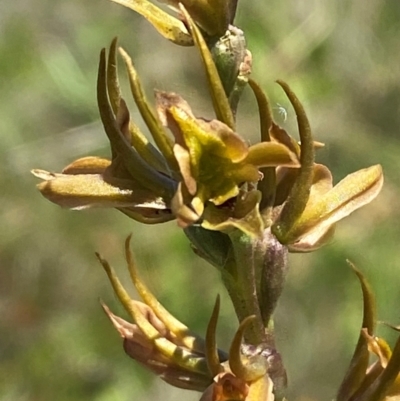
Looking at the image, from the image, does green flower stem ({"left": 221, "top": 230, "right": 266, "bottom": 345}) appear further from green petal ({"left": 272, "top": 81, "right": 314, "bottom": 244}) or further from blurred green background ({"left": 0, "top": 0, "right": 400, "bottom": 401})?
blurred green background ({"left": 0, "top": 0, "right": 400, "bottom": 401})

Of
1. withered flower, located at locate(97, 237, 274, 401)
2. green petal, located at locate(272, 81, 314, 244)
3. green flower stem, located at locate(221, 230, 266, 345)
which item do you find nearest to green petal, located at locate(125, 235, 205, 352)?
withered flower, located at locate(97, 237, 274, 401)

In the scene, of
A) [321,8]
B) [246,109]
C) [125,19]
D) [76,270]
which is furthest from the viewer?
[125,19]

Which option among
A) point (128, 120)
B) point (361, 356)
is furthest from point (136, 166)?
point (361, 356)

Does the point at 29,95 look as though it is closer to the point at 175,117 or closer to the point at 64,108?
the point at 64,108

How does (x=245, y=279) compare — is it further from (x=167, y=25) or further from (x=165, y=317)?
(x=167, y=25)

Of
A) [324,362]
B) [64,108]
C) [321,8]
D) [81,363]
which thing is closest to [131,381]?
[81,363]
